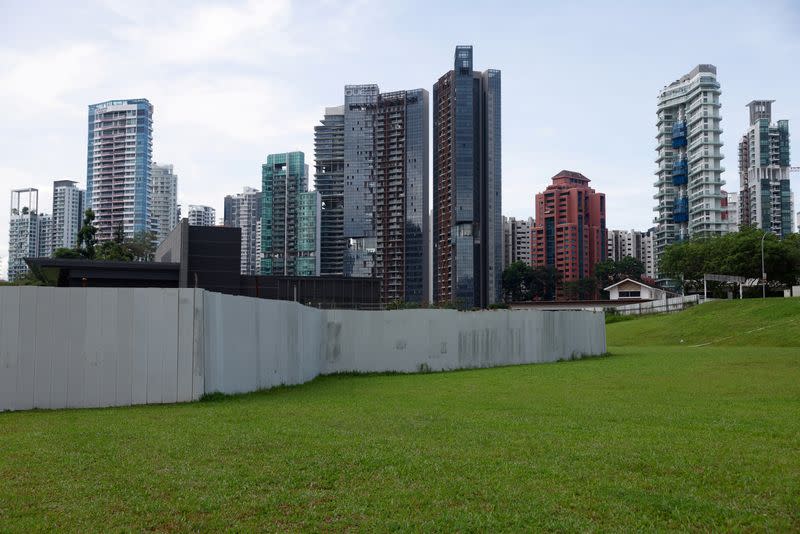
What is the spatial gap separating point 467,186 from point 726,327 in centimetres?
9078

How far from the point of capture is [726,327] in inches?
1874

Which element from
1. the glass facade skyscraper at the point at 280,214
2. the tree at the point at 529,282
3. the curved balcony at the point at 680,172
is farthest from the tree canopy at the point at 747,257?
the glass facade skyscraper at the point at 280,214

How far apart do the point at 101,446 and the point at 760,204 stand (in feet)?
627

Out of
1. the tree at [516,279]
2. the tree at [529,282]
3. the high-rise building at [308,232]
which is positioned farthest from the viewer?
the high-rise building at [308,232]

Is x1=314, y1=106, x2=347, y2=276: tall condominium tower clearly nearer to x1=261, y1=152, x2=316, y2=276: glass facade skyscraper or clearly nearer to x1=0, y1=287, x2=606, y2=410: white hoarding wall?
x1=261, y1=152, x2=316, y2=276: glass facade skyscraper

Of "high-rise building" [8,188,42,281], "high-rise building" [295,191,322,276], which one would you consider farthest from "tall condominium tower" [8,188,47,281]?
"high-rise building" [295,191,322,276]

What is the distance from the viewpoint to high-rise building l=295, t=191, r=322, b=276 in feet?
545

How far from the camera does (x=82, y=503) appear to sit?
19.6ft

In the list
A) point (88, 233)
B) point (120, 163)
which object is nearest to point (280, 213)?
point (120, 163)

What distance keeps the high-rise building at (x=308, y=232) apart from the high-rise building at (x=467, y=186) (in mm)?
33221

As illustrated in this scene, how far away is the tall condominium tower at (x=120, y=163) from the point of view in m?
178

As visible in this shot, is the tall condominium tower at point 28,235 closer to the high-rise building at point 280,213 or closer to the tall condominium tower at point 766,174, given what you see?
the high-rise building at point 280,213

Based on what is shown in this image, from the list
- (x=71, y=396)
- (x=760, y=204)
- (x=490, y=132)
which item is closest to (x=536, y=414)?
(x=71, y=396)

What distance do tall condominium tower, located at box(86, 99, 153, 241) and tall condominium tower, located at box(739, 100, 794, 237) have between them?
146m
